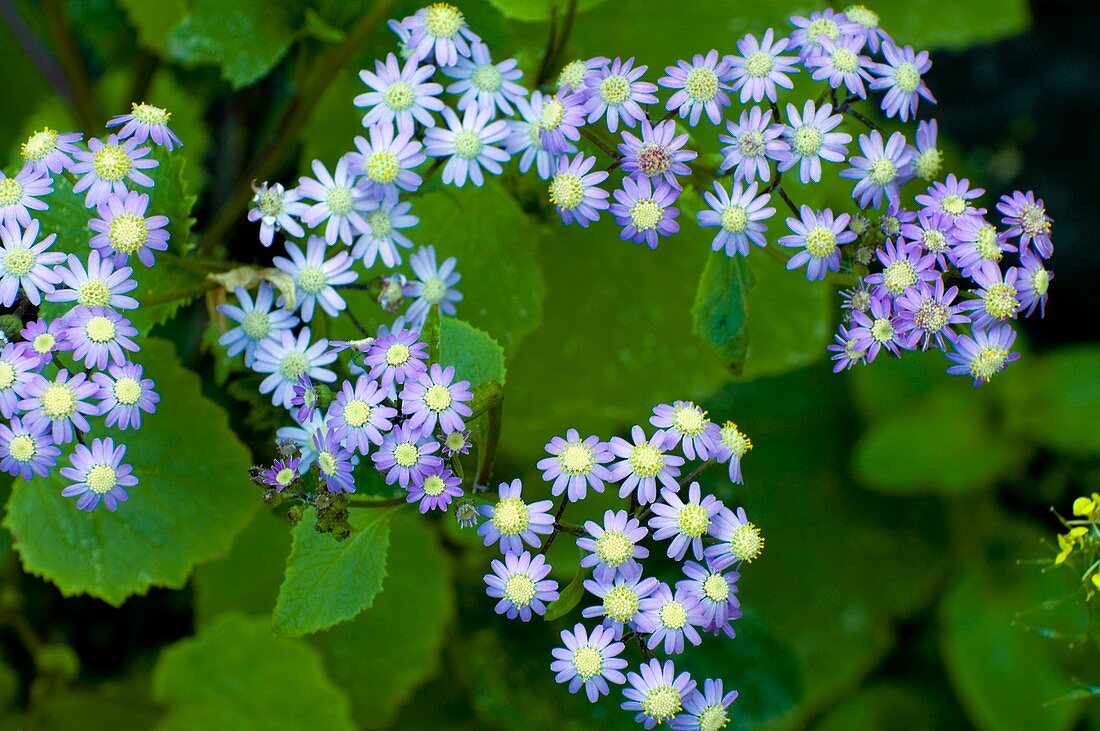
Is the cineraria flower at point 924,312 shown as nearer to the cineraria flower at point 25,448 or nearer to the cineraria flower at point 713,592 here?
the cineraria flower at point 713,592

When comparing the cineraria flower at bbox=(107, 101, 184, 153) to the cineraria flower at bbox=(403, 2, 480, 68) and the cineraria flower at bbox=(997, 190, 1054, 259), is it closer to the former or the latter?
the cineraria flower at bbox=(403, 2, 480, 68)

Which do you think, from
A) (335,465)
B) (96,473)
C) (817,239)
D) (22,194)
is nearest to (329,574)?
(335,465)

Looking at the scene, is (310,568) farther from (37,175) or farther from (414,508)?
(37,175)

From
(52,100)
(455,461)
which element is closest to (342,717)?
(455,461)

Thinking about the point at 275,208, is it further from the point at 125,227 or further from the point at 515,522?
the point at 515,522

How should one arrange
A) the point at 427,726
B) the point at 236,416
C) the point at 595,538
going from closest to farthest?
1. the point at 595,538
2. the point at 236,416
3. the point at 427,726

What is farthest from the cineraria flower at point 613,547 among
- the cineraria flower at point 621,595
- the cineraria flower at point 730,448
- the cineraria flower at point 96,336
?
the cineraria flower at point 96,336
